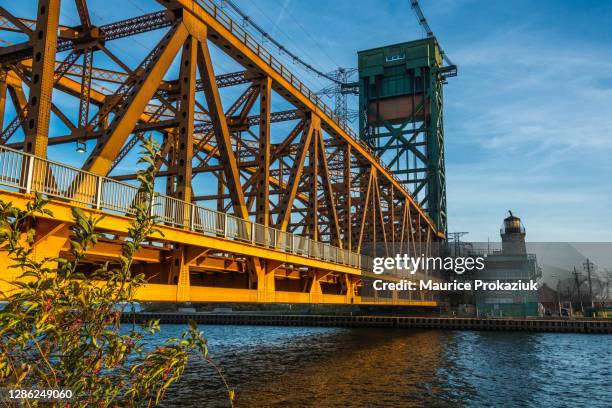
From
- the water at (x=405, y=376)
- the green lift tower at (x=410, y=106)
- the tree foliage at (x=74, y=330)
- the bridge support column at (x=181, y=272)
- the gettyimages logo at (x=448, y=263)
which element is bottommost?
the water at (x=405, y=376)

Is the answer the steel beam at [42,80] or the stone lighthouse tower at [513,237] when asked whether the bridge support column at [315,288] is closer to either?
the steel beam at [42,80]

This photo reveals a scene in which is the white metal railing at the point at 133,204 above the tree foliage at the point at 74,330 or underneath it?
above


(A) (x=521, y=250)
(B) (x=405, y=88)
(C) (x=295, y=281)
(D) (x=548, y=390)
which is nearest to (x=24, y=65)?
(C) (x=295, y=281)

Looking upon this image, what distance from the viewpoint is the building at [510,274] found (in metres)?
88.4

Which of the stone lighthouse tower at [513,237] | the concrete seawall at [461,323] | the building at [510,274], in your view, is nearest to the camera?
the concrete seawall at [461,323]

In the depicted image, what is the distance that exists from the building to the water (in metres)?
40.8

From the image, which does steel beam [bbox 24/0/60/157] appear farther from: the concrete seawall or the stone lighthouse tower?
the stone lighthouse tower

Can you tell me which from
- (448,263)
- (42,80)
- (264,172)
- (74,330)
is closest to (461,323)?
(448,263)

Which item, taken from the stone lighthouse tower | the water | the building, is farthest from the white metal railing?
the stone lighthouse tower

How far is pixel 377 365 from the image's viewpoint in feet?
111

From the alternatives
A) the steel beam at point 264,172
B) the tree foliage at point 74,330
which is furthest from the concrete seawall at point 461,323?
the tree foliage at point 74,330

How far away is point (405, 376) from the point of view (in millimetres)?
29250

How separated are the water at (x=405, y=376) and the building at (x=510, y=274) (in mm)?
40782

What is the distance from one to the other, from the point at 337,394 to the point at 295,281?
8259 millimetres
